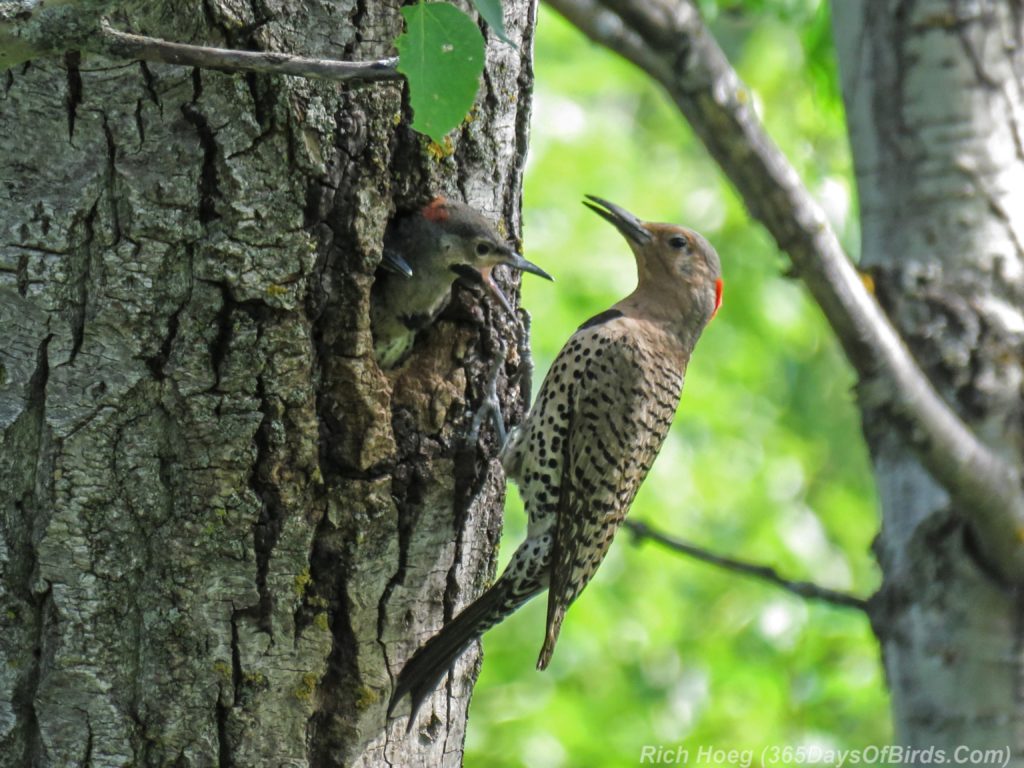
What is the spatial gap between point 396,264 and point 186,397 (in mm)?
794

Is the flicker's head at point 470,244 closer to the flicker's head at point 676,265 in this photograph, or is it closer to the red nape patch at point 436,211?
the red nape patch at point 436,211

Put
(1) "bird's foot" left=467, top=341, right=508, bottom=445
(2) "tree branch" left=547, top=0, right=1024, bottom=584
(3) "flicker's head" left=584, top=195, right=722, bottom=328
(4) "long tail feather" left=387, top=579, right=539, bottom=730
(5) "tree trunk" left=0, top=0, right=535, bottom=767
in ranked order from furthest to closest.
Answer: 1. (3) "flicker's head" left=584, top=195, right=722, bottom=328
2. (1) "bird's foot" left=467, top=341, right=508, bottom=445
3. (4) "long tail feather" left=387, top=579, right=539, bottom=730
4. (2) "tree branch" left=547, top=0, right=1024, bottom=584
5. (5) "tree trunk" left=0, top=0, right=535, bottom=767

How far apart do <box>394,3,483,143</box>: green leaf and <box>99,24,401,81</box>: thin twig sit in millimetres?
113

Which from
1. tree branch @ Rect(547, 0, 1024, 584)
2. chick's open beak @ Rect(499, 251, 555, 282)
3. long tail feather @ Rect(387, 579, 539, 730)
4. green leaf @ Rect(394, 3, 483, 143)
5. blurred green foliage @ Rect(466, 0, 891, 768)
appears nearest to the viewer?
green leaf @ Rect(394, 3, 483, 143)

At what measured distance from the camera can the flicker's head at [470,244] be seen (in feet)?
9.54

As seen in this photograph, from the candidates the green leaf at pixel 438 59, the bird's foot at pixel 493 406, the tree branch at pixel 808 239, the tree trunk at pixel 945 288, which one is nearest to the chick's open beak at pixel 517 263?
the bird's foot at pixel 493 406

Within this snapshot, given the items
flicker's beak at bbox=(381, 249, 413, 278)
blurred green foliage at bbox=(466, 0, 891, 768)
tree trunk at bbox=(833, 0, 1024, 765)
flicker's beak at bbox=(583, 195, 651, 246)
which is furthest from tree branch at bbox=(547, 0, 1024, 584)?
blurred green foliage at bbox=(466, 0, 891, 768)

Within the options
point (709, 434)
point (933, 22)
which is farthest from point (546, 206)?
point (933, 22)

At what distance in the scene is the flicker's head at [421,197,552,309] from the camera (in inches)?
114

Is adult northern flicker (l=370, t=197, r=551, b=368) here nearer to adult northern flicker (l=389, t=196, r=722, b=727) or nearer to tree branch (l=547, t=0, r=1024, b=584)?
adult northern flicker (l=389, t=196, r=722, b=727)

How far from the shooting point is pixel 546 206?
6.79 metres

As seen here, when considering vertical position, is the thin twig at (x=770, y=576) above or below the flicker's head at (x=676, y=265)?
below

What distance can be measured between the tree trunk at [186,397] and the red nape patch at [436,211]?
1.12 ft

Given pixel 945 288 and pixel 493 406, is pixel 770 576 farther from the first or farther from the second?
pixel 493 406
